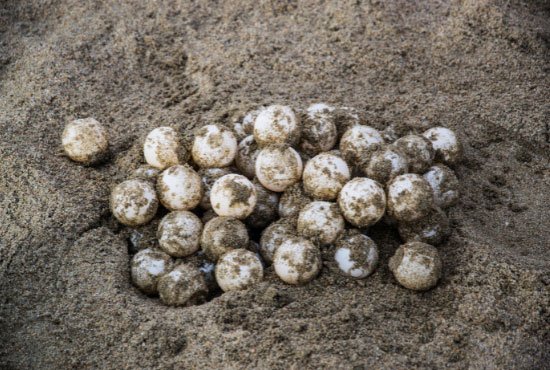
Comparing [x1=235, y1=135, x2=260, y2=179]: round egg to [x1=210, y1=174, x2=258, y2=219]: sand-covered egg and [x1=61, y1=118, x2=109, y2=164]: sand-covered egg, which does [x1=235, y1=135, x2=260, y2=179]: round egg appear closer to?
[x1=210, y1=174, x2=258, y2=219]: sand-covered egg

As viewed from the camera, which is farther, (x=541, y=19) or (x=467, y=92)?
(x=541, y=19)

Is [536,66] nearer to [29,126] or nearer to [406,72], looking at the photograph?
[406,72]

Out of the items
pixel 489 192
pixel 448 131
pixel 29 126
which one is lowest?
pixel 489 192

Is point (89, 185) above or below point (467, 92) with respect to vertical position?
above

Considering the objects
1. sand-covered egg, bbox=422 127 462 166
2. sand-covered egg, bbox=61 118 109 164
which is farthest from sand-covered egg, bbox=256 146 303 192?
sand-covered egg, bbox=61 118 109 164

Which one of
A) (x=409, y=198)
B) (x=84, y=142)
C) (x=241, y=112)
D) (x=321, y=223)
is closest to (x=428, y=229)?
(x=409, y=198)

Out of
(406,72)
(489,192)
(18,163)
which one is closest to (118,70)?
(18,163)
